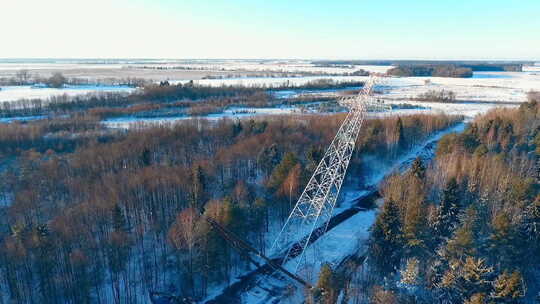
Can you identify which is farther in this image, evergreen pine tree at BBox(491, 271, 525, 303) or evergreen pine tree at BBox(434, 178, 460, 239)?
evergreen pine tree at BBox(434, 178, 460, 239)

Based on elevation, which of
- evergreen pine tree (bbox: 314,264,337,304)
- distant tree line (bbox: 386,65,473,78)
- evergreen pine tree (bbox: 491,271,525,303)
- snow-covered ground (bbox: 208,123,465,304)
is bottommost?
snow-covered ground (bbox: 208,123,465,304)

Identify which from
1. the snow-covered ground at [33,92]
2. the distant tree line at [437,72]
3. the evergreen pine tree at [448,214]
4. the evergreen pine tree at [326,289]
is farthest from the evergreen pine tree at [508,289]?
the distant tree line at [437,72]

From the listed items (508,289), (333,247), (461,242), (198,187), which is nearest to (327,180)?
(333,247)

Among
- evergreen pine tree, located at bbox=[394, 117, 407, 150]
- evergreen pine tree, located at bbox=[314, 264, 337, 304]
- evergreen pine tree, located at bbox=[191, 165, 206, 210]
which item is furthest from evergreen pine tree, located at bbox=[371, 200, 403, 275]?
evergreen pine tree, located at bbox=[394, 117, 407, 150]

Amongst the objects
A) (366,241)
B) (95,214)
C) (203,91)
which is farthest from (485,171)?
(203,91)

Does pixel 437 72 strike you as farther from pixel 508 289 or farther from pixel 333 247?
pixel 508 289

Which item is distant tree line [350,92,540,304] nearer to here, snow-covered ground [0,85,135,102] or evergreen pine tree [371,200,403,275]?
evergreen pine tree [371,200,403,275]

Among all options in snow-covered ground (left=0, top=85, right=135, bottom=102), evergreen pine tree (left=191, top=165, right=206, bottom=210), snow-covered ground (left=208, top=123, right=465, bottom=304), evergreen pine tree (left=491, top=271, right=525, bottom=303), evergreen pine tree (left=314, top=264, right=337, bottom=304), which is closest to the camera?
evergreen pine tree (left=491, top=271, right=525, bottom=303)

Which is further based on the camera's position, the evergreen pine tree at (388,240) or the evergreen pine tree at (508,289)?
the evergreen pine tree at (388,240)

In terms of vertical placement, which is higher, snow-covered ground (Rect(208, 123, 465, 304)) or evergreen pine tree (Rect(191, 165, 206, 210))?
evergreen pine tree (Rect(191, 165, 206, 210))

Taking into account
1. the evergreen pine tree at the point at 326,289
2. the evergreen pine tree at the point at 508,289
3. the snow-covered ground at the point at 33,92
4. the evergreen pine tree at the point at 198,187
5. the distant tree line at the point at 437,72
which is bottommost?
the evergreen pine tree at the point at 326,289

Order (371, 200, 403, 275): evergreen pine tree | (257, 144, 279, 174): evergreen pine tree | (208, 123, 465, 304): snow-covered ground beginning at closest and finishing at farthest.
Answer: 1. (208, 123, 465, 304): snow-covered ground
2. (371, 200, 403, 275): evergreen pine tree
3. (257, 144, 279, 174): evergreen pine tree

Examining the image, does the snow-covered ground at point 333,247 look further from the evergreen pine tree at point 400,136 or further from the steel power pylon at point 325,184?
the evergreen pine tree at point 400,136
